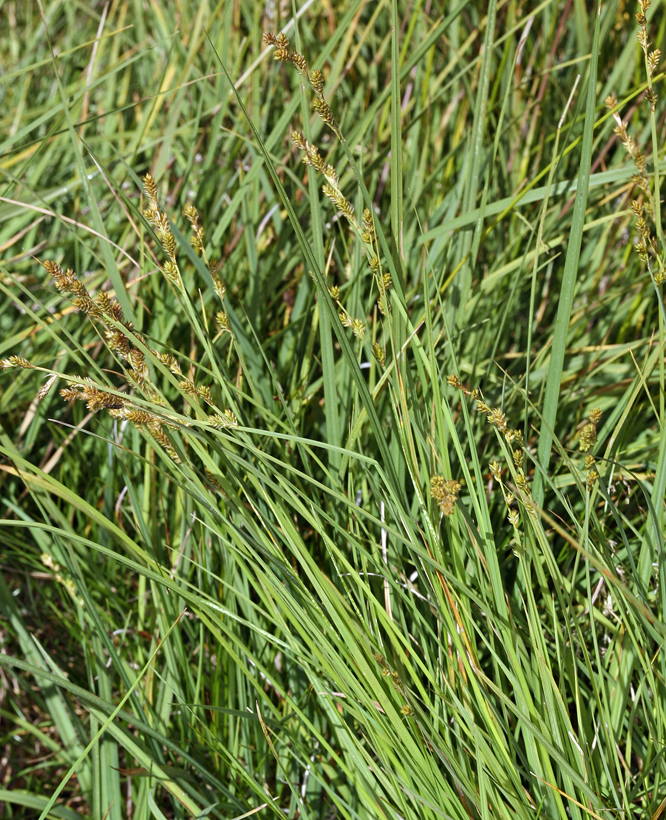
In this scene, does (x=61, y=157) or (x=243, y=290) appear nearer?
(x=243, y=290)

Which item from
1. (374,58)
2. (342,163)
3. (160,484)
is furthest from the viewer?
(374,58)

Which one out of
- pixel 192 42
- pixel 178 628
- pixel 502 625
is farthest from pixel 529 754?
pixel 192 42

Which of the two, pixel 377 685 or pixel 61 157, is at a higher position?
pixel 61 157

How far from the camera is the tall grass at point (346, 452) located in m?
0.64

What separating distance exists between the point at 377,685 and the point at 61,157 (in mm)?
1573

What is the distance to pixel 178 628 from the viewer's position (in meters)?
0.88

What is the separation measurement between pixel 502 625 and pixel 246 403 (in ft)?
A: 1.83

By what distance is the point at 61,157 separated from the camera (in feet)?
5.27

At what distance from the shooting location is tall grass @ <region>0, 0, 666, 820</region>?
64 centimetres

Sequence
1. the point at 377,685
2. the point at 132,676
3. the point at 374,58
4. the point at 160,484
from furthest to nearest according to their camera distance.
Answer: the point at 374,58 → the point at 160,484 → the point at 132,676 → the point at 377,685

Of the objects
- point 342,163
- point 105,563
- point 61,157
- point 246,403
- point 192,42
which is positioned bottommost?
point 105,563

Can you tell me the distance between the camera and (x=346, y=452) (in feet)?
1.84

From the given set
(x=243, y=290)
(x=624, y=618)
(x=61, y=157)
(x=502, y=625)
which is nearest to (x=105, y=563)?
(x=243, y=290)

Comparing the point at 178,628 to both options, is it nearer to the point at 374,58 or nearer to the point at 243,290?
the point at 243,290
